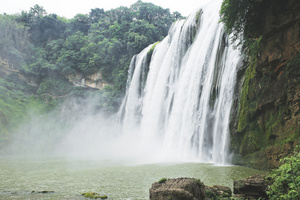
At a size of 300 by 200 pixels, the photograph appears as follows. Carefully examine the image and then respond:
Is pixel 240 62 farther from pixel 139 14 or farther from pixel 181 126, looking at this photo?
pixel 139 14

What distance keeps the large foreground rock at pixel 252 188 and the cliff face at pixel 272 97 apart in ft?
8.12

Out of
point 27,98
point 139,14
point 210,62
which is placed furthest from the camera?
point 139,14

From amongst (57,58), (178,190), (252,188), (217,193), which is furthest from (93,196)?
(57,58)

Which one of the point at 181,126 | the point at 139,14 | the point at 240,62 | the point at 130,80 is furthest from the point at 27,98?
the point at 240,62

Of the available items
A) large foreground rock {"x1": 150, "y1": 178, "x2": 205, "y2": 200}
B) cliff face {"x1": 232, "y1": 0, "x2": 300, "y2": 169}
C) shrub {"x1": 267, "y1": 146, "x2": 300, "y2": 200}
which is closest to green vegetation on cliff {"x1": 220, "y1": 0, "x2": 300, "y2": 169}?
cliff face {"x1": 232, "y1": 0, "x2": 300, "y2": 169}

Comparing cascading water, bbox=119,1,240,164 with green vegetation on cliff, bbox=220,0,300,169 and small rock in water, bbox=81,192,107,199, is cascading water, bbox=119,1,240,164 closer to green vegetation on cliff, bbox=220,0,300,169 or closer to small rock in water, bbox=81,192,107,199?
green vegetation on cliff, bbox=220,0,300,169

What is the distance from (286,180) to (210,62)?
9615 millimetres

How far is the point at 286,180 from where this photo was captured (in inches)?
143

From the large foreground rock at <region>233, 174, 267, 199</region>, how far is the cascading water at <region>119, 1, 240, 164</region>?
17.9ft

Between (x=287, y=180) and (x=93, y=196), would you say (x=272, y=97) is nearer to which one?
(x=287, y=180)

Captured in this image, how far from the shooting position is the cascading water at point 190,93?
418 inches

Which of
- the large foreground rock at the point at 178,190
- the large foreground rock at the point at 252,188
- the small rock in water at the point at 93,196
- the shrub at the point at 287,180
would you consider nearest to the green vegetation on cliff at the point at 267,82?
the large foreground rock at the point at 252,188

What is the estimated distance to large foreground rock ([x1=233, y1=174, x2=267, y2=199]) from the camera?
4113 millimetres

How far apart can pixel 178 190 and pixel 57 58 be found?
33.8 meters
